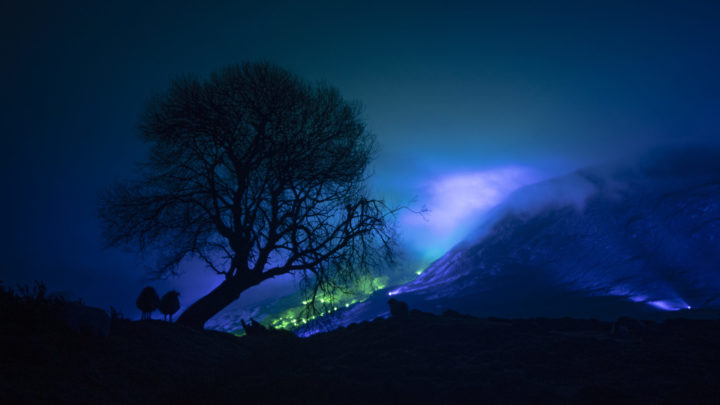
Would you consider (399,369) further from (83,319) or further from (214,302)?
(214,302)

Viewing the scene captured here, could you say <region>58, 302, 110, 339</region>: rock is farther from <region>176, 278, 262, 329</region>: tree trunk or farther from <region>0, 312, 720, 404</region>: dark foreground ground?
<region>176, 278, 262, 329</region>: tree trunk

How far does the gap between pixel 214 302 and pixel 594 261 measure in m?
80.0

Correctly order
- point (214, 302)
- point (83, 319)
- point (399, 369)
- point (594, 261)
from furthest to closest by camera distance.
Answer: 1. point (594, 261)
2. point (214, 302)
3. point (83, 319)
4. point (399, 369)

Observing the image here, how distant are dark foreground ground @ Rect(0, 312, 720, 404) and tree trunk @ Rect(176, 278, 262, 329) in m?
4.28

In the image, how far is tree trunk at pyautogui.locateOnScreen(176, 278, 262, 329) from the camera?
11.7 metres

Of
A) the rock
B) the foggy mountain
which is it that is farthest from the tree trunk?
the foggy mountain

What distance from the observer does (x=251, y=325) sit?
15.3m

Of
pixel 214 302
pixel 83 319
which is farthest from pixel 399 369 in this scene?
pixel 214 302

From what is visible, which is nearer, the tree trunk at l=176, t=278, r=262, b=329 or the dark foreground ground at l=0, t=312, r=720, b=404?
the dark foreground ground at l=0, t=312, r=720, b=404

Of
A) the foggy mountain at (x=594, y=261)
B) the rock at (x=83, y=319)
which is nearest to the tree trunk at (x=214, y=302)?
the rock at (x=83, y=319)

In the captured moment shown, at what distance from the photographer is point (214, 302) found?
11.9 metres

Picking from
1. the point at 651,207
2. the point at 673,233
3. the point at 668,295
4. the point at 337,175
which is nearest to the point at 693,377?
the point at 337,175

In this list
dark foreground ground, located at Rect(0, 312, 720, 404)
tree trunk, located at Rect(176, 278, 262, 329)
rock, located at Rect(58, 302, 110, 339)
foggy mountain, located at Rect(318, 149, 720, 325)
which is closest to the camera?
dark foreground ground, located at Rect(0, 312, 720, 404)

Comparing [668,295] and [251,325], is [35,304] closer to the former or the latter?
[251,325]
